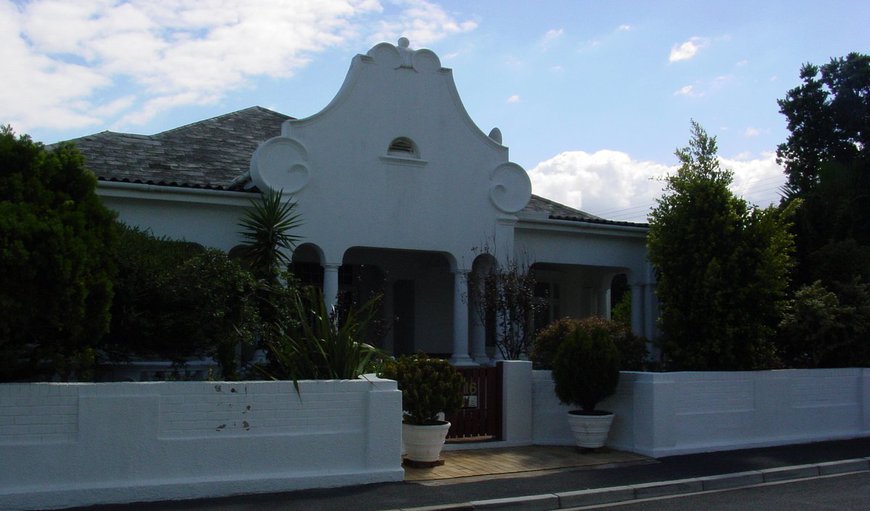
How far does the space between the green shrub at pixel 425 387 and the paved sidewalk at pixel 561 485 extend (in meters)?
0.98

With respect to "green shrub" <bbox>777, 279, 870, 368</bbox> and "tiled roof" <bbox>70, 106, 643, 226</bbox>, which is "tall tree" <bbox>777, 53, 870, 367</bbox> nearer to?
"green shrub" <bbox>777, 279, 870, 368</bbox>

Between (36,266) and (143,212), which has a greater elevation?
(143,212)

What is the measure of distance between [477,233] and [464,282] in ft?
3.39

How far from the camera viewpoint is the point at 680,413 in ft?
39.7

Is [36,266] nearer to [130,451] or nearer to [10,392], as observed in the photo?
[10,392]

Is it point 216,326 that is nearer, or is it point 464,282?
point 216,326

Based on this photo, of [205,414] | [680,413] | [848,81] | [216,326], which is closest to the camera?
[205,414]

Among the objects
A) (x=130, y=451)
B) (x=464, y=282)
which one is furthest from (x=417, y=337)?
(x=130, y=451)

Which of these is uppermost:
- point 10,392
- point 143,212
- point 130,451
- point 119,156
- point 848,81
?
point 848,81

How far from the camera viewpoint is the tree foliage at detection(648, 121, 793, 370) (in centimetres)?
1285

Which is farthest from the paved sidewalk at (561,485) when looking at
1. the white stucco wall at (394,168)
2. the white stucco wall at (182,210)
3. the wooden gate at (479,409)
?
the white stucco wall at (182,210)

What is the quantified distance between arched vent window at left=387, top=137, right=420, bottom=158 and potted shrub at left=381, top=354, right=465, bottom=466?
6.87m

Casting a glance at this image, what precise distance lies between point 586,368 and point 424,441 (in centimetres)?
256

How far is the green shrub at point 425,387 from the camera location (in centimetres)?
1044
